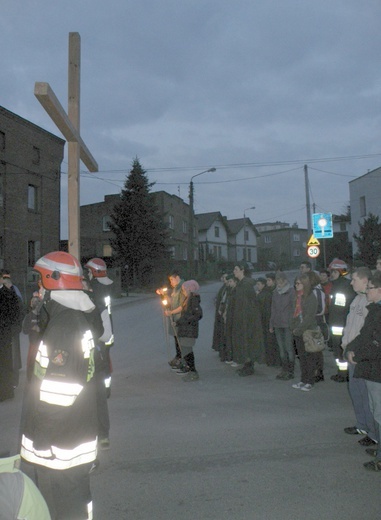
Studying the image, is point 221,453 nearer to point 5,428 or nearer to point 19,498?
point 5,428

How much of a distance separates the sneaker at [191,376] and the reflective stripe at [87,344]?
16.9 feet

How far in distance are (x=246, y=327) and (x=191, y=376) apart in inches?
50.4

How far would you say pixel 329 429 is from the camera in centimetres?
538

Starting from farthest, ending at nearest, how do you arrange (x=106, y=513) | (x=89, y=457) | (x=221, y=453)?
(x=221, y=453), (x=106, y=513), (x=89, y=457)

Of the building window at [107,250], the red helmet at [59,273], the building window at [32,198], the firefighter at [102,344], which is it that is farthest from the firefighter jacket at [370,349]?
the building window at [107,250]

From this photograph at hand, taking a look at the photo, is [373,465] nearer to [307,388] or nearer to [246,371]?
[307,388]

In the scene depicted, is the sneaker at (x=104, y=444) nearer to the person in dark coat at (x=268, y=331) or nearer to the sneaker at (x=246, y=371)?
the sneaker at (x=246, y=371)

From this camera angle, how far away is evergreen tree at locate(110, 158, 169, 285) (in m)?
36.8

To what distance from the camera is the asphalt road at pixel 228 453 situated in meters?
3.67

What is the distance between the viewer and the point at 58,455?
2.67m

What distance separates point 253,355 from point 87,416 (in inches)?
225

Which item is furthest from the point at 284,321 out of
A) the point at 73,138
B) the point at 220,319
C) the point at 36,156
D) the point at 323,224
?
the point at 36,156

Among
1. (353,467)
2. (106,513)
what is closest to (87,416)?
(106,513)

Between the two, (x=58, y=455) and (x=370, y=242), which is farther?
(x=370, y=242)
